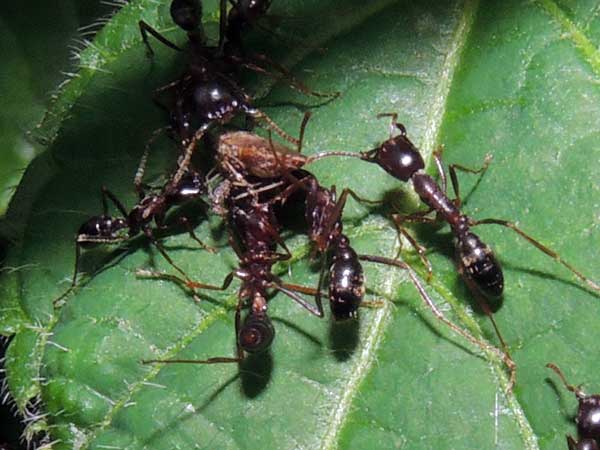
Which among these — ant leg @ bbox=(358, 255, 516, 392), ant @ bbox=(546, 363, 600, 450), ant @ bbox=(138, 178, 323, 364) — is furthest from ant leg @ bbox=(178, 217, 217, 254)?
ant @ bbox=(546, 363, 600, 450)

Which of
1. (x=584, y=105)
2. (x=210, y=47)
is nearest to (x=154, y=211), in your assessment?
(x=210, y=47)

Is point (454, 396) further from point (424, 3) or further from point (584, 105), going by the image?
point (424, 3)

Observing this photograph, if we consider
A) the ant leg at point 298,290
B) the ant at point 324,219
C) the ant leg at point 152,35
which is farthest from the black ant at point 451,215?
the ant leg at point 152,35

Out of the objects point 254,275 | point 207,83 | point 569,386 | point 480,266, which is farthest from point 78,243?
point 569,386

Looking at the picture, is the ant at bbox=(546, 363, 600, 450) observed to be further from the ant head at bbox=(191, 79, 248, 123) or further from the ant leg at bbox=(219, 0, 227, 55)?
the ant leg at bbox=(219, 0, 227, 55)

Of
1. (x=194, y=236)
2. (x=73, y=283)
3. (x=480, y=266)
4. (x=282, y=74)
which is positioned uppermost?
(x=282, y=74)

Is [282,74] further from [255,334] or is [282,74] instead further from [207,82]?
[255,334]
